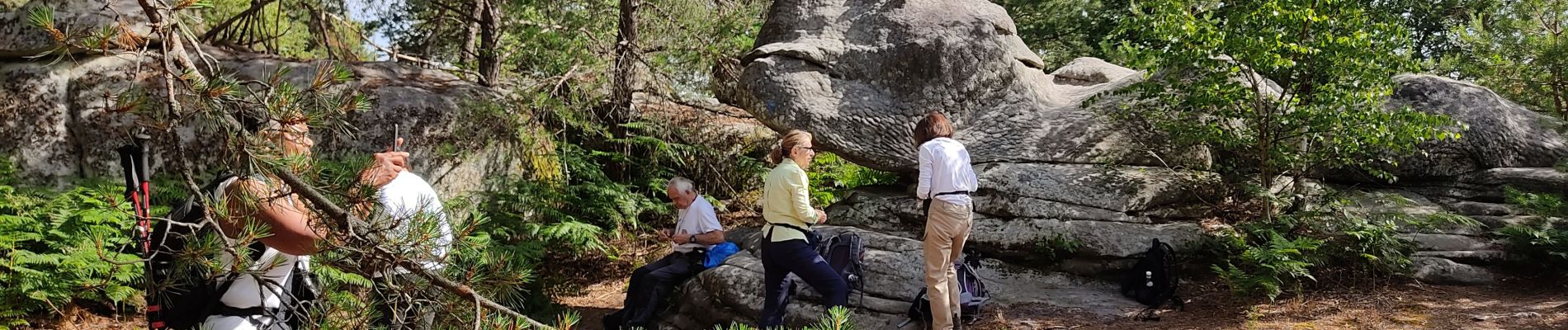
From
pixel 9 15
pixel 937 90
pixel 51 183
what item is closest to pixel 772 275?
pixel 937 90

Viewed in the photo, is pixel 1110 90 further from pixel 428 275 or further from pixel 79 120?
pixel 79 120

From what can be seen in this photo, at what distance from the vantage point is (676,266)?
7020 mm

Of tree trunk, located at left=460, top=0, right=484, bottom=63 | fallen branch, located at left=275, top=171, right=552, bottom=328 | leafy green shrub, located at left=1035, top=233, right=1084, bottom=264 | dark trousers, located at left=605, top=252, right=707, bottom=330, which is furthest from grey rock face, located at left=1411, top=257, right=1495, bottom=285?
tree trunk, located at left=460, top=0, right=484, bottom=63

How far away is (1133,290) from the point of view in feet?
22.4

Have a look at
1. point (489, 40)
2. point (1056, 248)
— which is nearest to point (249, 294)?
point (1056, 248)

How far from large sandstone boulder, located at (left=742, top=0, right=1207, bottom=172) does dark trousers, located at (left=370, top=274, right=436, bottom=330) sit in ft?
17.7

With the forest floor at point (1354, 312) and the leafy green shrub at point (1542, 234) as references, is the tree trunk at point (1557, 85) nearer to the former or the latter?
the leafy green shrub at point (1542, 234)

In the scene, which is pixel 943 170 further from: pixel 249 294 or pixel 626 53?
pixel 626 53

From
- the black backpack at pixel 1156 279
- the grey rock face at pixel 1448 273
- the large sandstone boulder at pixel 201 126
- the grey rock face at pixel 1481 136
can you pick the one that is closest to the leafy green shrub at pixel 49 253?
the large sandstone boulder at pixel 201 126

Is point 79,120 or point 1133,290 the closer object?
point 1133,290

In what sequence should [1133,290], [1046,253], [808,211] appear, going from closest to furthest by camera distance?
[808,211] < [1133,290] < [1046,253]

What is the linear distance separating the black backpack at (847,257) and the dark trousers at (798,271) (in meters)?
0.53

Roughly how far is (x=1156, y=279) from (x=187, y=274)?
6.02 metres

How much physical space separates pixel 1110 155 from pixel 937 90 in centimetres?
164
